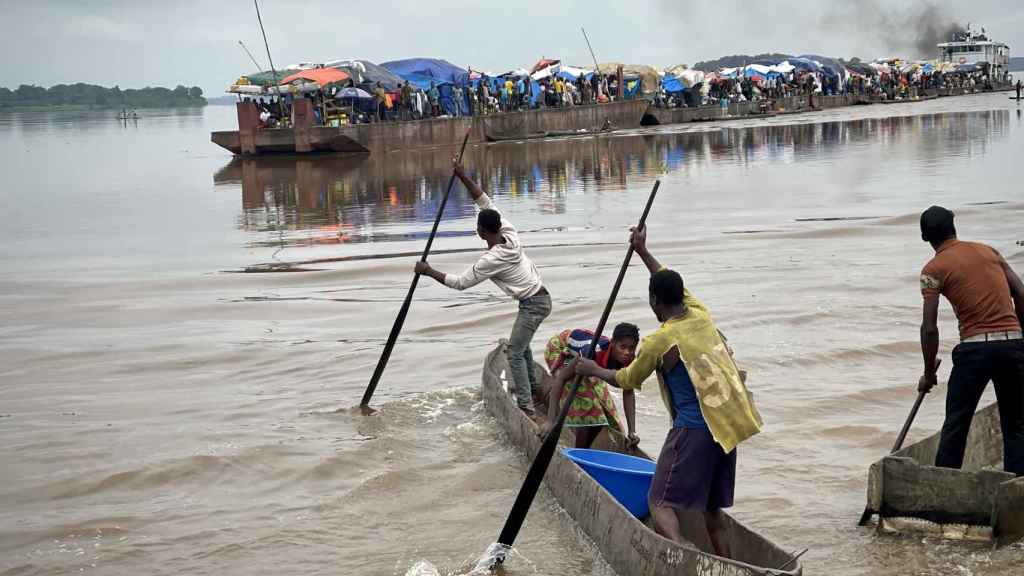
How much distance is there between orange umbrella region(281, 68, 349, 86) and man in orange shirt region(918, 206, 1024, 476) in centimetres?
3646

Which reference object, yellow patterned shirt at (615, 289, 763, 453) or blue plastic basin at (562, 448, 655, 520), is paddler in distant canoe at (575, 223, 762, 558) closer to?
yellow patterned shirt at (615, 289, 763, 453)

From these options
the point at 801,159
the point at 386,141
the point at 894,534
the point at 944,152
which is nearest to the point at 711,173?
the point at 801,159

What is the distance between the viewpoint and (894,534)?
6633 millimetres

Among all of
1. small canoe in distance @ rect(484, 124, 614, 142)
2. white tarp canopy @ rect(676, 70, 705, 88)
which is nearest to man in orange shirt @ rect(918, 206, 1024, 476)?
small canoe in distance @ rect(484, 124, 614, 142)

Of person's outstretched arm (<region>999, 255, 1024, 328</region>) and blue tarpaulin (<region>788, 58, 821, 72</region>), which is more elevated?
blue tarpaulin (<region>788, 58, 821, 72</region>)

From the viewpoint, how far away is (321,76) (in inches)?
1620

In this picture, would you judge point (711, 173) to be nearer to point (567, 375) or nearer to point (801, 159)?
point (801, 159)

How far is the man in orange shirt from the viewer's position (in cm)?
611

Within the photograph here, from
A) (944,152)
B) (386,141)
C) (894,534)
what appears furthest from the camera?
(386,141)

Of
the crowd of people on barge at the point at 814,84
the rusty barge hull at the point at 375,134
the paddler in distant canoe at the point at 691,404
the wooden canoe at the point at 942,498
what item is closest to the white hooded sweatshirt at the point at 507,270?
the paddler in distant canoe at the point at 691,404

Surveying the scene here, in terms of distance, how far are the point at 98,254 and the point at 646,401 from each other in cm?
1425

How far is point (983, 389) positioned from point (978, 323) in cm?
38

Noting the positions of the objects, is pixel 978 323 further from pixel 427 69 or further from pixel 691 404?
pixel 427 69

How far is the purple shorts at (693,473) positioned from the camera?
5.49m
